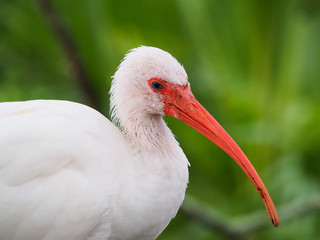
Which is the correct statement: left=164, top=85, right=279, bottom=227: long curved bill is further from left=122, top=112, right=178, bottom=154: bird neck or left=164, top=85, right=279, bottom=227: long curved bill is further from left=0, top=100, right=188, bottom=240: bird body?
left=0, top=100, right=188, bottom=240: bird body

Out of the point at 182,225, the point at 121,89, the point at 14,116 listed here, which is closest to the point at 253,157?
the point at 182,225

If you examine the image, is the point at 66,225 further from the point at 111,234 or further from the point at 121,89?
the point at 121,89

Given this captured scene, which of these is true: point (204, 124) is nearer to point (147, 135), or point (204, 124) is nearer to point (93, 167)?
point (147, 135)

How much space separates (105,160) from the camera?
9.68 ft

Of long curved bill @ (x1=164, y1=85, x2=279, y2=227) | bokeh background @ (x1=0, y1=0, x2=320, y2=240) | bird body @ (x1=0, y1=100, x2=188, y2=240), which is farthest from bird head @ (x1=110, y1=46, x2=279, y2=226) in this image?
bokeh background @ (x1=0, y1=0, x2=320, y2=240)

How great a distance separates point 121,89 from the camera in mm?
3133

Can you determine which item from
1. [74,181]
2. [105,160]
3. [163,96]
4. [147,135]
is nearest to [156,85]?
[163,96]

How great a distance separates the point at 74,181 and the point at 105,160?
0.60ft

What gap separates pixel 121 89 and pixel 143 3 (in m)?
2.52

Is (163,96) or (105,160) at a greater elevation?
(163,96)

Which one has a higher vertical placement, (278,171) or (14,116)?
(278,171)

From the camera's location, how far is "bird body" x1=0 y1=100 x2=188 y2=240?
9.39 ft

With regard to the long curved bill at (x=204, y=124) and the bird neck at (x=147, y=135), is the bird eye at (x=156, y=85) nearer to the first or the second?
the long curved bill at (x=204, y=124)

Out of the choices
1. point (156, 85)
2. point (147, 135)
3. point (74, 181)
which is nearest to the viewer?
point (74, 181)
